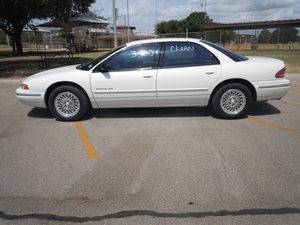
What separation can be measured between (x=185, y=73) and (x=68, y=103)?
2.47m

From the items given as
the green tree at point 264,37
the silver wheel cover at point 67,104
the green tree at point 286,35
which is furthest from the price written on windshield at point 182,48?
the green tree at point 264,37

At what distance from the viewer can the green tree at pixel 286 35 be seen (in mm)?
34375

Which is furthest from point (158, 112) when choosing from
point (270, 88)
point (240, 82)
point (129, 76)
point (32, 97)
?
point (32, 97)

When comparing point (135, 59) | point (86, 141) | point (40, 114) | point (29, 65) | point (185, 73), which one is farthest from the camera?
point (29, 65)

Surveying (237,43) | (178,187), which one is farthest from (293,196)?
(237,43)

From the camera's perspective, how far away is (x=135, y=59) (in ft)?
21.6

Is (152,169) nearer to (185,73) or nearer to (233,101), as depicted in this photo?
(185,73)

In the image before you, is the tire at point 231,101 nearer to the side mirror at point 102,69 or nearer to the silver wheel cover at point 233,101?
the silver wheel cover at point 233,101

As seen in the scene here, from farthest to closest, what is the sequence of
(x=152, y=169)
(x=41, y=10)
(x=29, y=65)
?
(x=29, y=65), (x=41, y=10), (x=152, y=169)

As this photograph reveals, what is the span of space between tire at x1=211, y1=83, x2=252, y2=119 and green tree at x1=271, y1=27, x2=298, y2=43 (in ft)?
99.3

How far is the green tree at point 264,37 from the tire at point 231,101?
3086 centimetres

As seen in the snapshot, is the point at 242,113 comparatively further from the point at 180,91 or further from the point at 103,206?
the point at 103,206

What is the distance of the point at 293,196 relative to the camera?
3.68 metres

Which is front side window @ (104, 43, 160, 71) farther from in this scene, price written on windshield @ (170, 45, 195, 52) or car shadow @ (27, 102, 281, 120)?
car shadow @ (27, 102, 281, 120)
